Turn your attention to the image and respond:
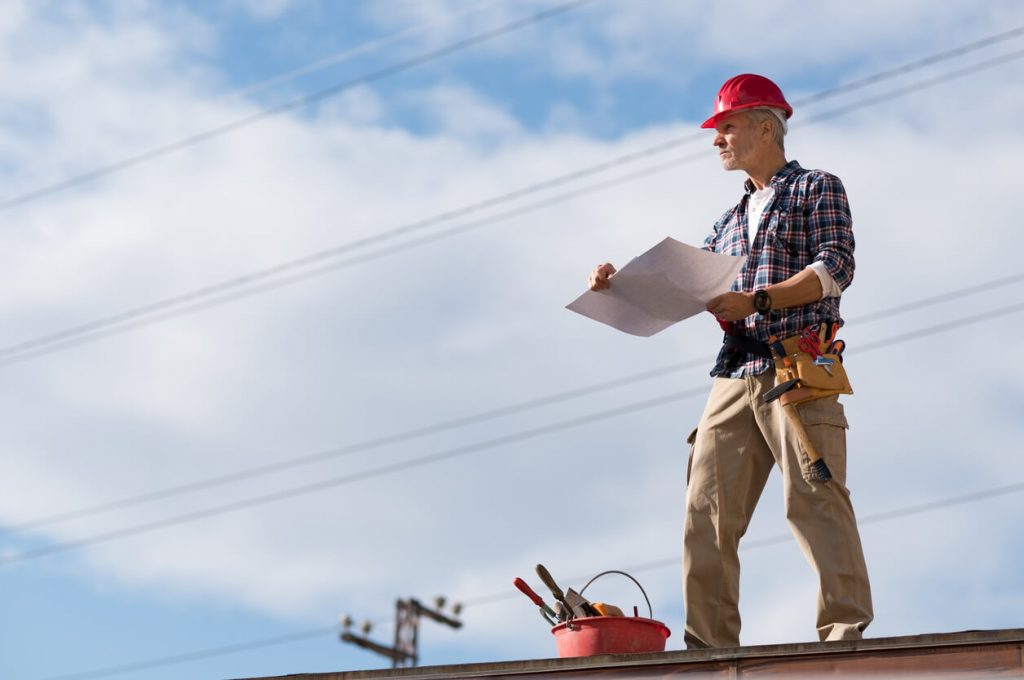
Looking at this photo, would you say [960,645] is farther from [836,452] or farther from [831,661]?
[836,452]

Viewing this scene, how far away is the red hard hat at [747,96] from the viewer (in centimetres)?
671

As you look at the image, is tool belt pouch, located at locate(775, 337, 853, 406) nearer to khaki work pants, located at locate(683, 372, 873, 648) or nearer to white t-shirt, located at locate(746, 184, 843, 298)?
khaki work pants, located at locate(683, 372, 873, 648)

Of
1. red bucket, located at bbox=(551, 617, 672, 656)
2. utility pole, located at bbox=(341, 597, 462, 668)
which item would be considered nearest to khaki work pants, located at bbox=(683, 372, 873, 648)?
red bucket, located at bbox=(551, 617, 672, 656)

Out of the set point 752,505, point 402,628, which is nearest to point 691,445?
point 752,505

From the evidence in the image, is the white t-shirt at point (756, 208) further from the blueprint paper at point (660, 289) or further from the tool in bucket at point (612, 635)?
the tool in bucket at point (612, 635)

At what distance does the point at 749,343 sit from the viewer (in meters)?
6.57

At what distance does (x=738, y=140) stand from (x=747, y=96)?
188 millimetres

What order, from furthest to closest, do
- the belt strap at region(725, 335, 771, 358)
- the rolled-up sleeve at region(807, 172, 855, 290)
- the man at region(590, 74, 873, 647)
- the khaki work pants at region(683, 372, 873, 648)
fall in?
1. the belt strap at region(725, 335, 771, 358)
2. the rolled-up sleeve at region(807, 172, 855, 290)
3. the man at region(590, 74, 873, 647)
4. the khaki work pants at region(683, 372, 873, 648)

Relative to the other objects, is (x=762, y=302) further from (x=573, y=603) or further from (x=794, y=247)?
(x=573, y=603)

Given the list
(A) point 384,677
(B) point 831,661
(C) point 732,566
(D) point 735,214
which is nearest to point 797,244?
(D) point 735,214

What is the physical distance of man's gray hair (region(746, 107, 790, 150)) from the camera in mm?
6754

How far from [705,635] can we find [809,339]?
1.27m

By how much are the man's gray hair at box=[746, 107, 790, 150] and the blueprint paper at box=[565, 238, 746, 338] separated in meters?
0.91

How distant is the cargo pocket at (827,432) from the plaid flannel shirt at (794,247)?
10.7 inches
